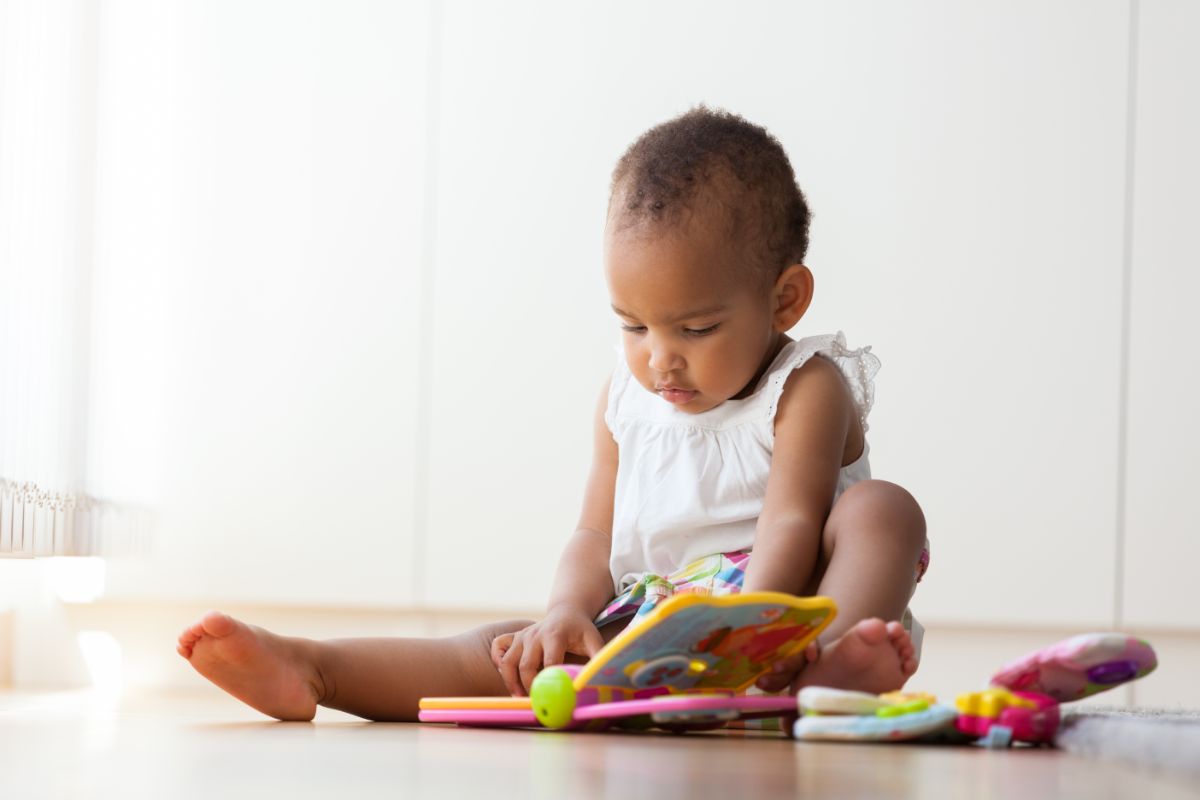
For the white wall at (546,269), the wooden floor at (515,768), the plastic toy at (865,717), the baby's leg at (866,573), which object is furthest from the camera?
the white wall at (546,269)

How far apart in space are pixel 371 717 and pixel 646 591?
0.23 m

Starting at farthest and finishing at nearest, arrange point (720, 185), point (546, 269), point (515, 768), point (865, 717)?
1. point (546, 269)
2. point (720, 185)
3. point (865, 717)
4. point (515, 768)

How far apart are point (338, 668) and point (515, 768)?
0.47 metres

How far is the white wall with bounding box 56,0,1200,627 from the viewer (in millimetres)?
1927

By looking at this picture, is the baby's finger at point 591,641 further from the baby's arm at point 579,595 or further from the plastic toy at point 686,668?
the plastic toy at point 686,668

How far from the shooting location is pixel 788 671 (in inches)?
34.5

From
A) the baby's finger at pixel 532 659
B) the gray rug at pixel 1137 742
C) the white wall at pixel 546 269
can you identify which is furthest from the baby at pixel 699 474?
the white wall at pixel 546 269

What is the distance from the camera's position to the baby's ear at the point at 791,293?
113 cm

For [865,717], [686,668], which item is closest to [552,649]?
[686,668]

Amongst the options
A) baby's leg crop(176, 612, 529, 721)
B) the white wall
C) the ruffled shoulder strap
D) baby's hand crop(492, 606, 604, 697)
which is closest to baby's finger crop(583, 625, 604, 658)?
baby's hand crop(492, 606, 604, 697)

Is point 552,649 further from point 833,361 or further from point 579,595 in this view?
point 833,361

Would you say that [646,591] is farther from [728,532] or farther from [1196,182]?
[1196,182]

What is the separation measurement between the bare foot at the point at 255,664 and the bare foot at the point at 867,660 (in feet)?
1.22

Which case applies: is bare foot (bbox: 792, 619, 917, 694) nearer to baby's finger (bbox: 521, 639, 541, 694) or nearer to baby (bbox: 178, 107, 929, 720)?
baby (bbox: 178, 107, 929, 720)
